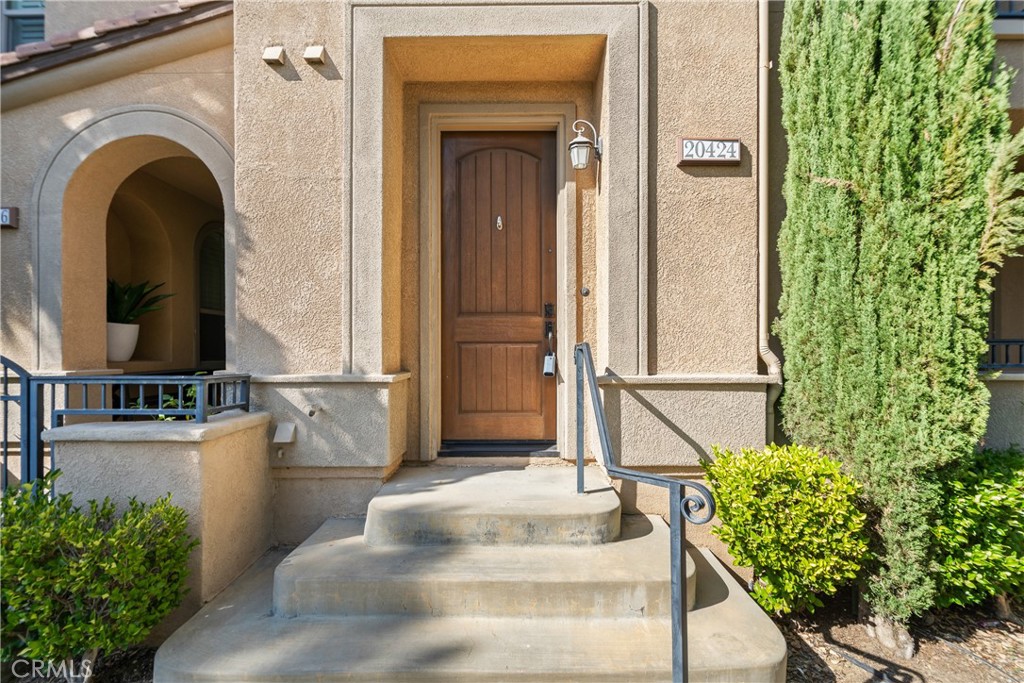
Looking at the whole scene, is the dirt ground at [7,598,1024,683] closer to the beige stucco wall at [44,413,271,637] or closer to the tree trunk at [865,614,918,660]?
the tree trunk at [865,614,918,660]

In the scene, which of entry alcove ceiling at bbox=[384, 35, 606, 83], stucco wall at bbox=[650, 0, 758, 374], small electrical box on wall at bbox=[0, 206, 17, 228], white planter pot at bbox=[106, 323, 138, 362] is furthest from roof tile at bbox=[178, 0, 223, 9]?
stucco wall at bbox=[650, 0, 758, 374]

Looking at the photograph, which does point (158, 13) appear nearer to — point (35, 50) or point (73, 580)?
point (35, 50)

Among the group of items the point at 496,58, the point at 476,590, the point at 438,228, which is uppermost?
the point at 496,58

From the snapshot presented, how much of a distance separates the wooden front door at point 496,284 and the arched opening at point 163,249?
2.77m

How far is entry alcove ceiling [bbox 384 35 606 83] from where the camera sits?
3357 millimetres

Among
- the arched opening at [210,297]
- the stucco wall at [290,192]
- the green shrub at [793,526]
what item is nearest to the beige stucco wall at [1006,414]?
the green shrub at [793,526]

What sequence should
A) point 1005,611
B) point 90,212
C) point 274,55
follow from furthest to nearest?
point 90,212 < point 274,55 < point 1005,611

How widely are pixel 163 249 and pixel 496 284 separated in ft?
12.4

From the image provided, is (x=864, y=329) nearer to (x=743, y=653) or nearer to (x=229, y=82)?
(x=743, y=653)

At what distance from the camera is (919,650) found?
2.71m

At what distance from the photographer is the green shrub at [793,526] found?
257 cm

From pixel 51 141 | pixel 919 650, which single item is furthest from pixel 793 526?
pixel 51 141

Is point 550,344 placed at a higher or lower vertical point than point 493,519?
higher

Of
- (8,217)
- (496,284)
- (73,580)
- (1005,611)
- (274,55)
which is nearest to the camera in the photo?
(73,580)
